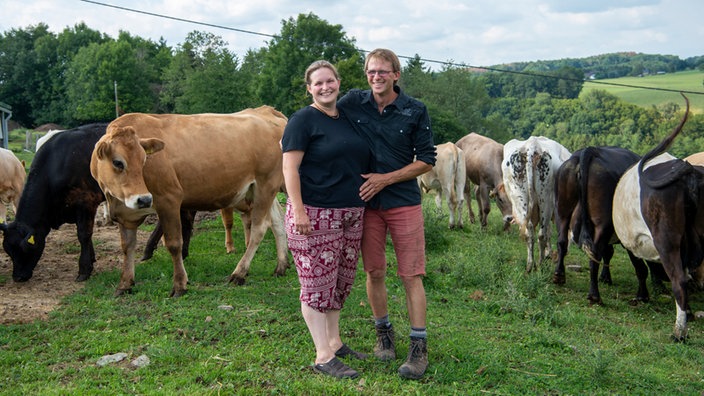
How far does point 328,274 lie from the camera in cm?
436

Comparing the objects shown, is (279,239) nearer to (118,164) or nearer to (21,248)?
(118,164)

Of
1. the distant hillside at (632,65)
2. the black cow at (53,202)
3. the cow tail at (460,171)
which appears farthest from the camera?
the distant hillside at (632,65)

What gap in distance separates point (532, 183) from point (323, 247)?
5.68 metres

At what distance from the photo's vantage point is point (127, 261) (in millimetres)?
6852

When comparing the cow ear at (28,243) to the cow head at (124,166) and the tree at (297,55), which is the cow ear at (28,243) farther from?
the tree at (297,55)

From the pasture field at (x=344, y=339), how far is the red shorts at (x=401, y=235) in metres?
0.85

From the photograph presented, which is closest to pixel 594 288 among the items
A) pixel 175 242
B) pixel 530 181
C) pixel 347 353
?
pixel 530 181

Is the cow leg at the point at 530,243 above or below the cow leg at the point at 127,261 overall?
below

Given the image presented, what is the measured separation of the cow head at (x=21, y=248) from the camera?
7.39 metres

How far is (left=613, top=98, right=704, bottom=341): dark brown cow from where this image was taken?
612 cm

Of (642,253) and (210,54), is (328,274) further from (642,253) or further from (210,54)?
(210,54)

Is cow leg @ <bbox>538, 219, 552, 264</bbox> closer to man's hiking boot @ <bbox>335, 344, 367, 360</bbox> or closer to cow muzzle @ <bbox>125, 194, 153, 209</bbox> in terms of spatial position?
man's hiking boot @ <bbox>335, 344, 367, 360</bbox>

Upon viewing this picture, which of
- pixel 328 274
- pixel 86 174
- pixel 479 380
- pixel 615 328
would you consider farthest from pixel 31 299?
pixel 615 328

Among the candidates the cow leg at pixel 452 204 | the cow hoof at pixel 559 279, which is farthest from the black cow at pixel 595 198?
the cow leg at pixel 452 204
